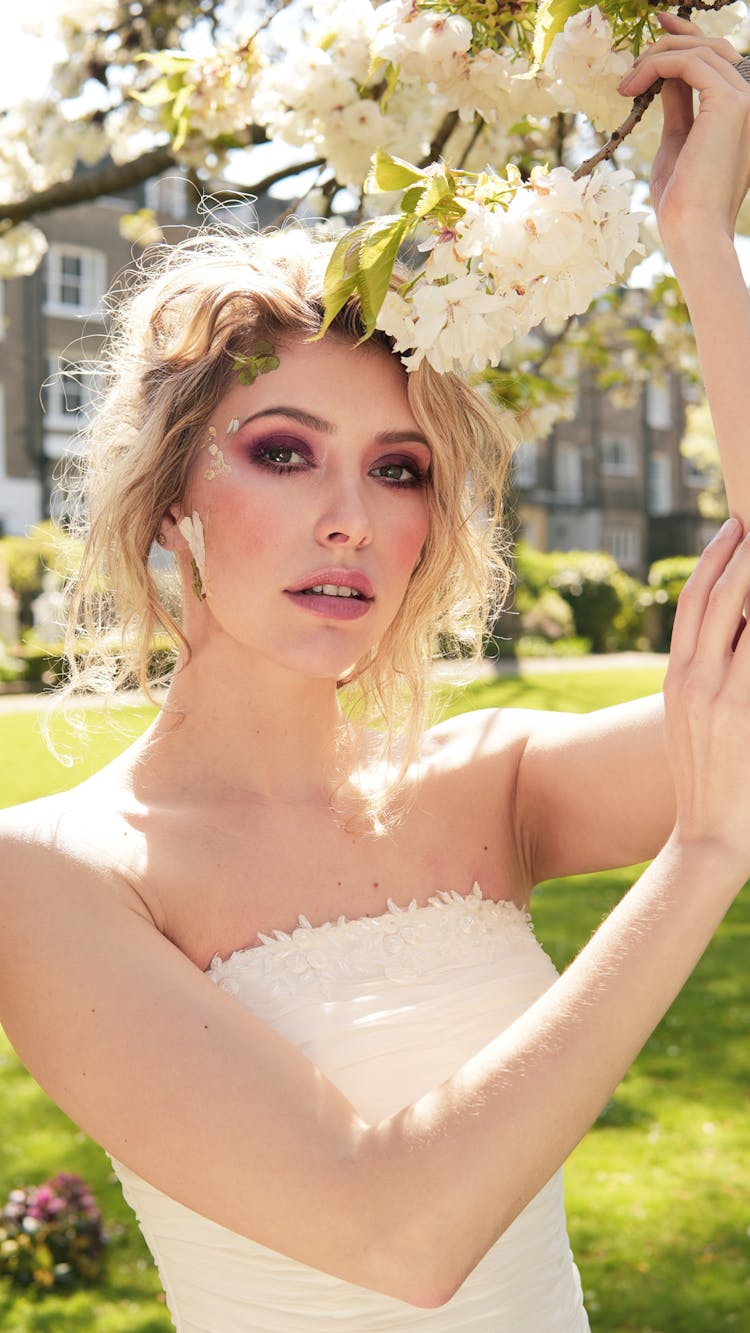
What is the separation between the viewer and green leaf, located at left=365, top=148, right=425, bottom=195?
139 centimetres

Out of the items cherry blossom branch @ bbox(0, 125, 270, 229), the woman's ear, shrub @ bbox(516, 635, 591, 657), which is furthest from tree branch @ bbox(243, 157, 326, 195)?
shrub @ bbox(516, 635, 591, 657)

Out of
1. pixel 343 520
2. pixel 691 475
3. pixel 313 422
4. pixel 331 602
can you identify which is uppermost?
pixel 313 422

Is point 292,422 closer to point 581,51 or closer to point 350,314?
point 350,314

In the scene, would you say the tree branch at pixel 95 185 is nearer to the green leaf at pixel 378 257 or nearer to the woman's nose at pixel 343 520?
the woman's nose at pixel 343 520

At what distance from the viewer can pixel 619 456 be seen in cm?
4331

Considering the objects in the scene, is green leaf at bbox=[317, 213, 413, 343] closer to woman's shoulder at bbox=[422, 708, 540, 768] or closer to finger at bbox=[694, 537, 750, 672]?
finger at bbox=[694, 537, 750, 672]

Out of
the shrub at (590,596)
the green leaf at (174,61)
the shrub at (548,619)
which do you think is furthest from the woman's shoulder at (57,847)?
the shrub at (590,596)

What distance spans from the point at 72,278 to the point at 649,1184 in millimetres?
28403

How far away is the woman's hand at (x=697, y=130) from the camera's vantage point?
1493mm

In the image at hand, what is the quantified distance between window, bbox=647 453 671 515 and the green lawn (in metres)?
38.2

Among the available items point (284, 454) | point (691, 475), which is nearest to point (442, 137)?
point (284, 454)

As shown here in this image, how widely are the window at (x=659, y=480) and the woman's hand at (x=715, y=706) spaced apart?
43548 mm

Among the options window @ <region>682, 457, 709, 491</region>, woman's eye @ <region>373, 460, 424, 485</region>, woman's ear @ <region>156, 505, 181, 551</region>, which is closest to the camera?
woman's eye @ <region>373, 460, 424, 485</region>

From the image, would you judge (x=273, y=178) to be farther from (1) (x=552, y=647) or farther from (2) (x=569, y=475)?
(2) (x=569, y=475)
